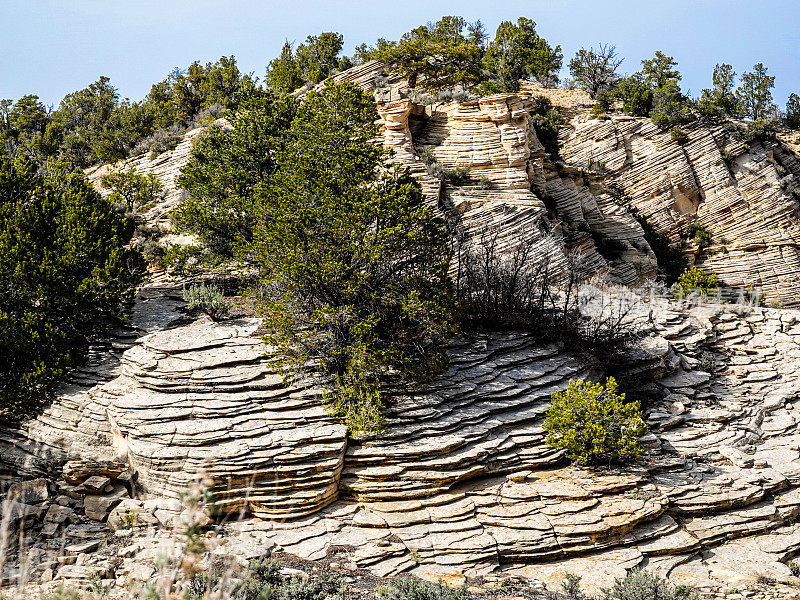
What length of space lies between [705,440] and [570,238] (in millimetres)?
13082

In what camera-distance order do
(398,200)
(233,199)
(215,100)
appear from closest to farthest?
(398,200) < (233,199) < (215,100)

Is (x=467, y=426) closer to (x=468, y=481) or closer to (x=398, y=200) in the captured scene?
(x=468, y=481)

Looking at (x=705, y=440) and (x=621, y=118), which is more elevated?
(x=621, y=118)

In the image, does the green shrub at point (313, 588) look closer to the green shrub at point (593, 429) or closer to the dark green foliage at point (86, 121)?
the green shrub at point (593, 429)

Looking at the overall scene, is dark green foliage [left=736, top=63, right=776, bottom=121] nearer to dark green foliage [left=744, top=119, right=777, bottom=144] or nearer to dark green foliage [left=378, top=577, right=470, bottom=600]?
dark green foliage [left=744, top=119, right=777, bottom=144]

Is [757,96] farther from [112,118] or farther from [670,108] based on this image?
[112,118]

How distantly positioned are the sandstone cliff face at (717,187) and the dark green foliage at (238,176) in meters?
20.6

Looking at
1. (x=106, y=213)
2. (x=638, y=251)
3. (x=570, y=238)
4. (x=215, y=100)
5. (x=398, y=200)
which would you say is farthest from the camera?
(x=215, y=100)

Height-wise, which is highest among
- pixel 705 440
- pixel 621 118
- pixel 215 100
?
pixel 215 100

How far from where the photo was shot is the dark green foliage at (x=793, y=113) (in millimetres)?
40469

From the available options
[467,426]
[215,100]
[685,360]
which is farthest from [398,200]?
[215,100]

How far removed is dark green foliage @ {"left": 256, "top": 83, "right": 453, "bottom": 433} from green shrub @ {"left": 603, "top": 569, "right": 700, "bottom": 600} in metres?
5.67

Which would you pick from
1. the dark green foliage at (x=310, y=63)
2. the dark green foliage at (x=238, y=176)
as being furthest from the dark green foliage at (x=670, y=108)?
the dark green foliage at (x=238, y=176)

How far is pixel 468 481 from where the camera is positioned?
12.8 m
